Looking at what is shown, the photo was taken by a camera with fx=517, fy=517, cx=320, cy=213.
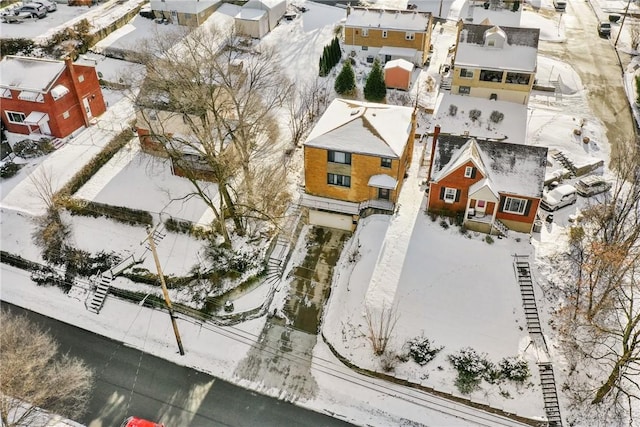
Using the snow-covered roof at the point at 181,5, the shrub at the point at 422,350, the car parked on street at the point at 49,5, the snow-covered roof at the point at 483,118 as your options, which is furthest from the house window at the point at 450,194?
the car parked on street at the point at 49,5

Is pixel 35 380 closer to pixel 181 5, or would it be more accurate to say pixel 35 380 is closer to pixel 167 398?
pixel 167 398

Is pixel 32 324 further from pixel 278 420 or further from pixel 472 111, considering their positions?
pixel 472 111

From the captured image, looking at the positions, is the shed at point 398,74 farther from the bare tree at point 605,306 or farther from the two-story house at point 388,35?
the bare tree at point 605,306

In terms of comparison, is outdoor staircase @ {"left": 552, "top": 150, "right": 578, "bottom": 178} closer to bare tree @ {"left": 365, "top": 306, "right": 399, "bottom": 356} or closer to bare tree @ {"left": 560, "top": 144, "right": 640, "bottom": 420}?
bare tree @ {"left": 560, "top": 144, "right": 640, "bottom": 420}

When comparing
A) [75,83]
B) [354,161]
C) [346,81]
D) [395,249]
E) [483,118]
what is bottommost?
[395,249]

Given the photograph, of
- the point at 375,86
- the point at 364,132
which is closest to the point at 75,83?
the point at 364,132

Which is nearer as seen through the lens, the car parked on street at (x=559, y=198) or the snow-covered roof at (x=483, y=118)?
the car parked on street at (x=559, y=198)

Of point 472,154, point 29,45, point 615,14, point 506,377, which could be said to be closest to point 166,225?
point 472,154

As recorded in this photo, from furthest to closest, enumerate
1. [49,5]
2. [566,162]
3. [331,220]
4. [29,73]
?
[49,5], [29,73], [566,162], [331,220]
